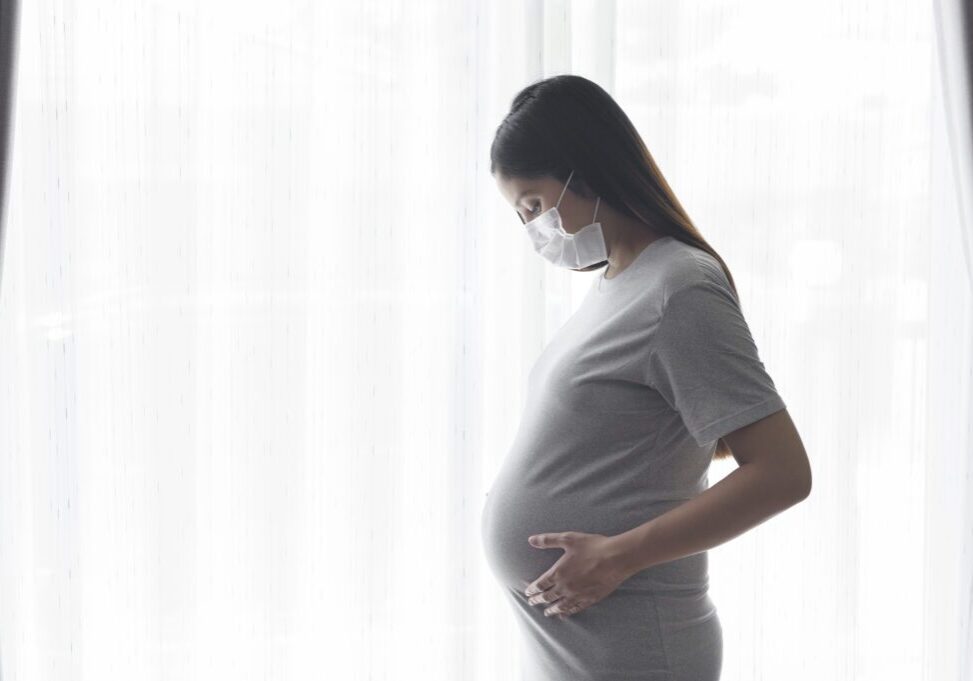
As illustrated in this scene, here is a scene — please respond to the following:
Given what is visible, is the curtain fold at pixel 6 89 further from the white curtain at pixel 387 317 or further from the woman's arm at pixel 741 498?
the woman's arm at pixel 741 498

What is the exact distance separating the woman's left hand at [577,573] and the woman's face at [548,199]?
376mm

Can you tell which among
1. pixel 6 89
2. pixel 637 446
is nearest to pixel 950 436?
pixel 637 446

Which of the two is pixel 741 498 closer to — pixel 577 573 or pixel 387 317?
pixel 577 573

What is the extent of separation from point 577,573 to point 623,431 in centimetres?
16

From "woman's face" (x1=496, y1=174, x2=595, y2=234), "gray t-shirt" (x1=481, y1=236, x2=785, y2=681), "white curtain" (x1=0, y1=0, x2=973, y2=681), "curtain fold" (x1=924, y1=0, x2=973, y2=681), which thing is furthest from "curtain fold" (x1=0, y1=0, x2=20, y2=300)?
"curtain fold" (x1=924, y1=0, x2=973, y2=681)

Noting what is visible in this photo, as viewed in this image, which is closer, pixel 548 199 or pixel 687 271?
pixel 687 271

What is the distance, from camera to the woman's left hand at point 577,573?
1001 millimetres

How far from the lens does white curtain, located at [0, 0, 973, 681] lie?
1456 millimetres

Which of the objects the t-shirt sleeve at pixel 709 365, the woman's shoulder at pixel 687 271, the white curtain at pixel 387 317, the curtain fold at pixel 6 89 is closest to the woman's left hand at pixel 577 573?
the t-shirt sleeve at pixel 709 365

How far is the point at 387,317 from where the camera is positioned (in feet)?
5.08

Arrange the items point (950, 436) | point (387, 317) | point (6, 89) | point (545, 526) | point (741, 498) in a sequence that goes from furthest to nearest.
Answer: point (950, 436) < point (387, 317) < point (6, 89) < point (545, 526) < point (741, 498)

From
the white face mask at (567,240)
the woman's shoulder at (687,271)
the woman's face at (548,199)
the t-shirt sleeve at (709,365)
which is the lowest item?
the t-shirt sleeve at (709,365)

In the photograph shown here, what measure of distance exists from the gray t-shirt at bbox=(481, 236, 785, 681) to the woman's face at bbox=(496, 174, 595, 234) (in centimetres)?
9

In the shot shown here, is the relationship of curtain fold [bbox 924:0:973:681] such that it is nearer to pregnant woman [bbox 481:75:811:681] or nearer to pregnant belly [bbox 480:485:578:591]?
pregnant woman [bbox 481:75:811:681]
